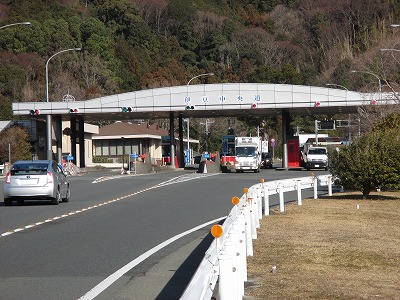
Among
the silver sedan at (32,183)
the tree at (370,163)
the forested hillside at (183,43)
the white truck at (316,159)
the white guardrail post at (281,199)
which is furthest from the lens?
the forested hillside at (183,43)

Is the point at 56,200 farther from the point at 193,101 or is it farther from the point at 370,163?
the point at 193,101

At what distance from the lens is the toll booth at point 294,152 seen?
→ 7188 centimetres

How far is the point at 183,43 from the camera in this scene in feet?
415

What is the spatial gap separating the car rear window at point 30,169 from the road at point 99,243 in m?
1.08

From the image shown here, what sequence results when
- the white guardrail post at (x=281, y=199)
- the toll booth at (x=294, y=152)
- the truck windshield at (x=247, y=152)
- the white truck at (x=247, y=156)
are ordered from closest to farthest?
the white guardrail post at (x=281, y=199) < the white truck at (x=247, y=156) < the truck windshield at (x=247, y=152) < the toll booth at (x=294, y=152)

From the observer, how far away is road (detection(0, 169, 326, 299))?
11.6 m

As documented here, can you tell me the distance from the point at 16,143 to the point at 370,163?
45200 mm

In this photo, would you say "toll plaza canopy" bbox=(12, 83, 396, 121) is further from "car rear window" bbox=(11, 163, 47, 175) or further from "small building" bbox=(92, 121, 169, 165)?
"car rear window" bbox=(11, 163, 47, 175)

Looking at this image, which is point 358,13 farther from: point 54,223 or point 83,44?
point 54,223

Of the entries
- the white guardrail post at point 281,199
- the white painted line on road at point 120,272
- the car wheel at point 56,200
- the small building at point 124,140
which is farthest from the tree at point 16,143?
the white painted line on road at point 120,272

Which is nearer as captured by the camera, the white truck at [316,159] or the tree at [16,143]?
the white truck at [316,159]

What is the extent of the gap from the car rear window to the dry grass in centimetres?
802

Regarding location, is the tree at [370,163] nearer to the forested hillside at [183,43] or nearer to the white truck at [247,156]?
the white truck at [247,156]

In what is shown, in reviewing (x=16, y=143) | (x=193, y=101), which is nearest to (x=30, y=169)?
(x=193, y=101)
